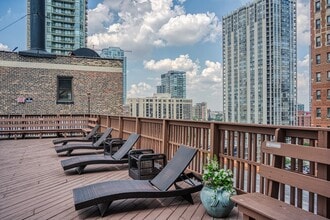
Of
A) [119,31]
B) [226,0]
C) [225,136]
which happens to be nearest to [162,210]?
[225,136]

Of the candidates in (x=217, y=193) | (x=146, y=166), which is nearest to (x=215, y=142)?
(x=217, y=193)

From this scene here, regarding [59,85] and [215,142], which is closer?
[215,142]

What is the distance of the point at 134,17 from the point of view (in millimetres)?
23031

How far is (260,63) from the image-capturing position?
115ft

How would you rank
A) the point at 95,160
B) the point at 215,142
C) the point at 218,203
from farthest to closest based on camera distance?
the point at 95,160
the point at 215,142
the point at 218,203

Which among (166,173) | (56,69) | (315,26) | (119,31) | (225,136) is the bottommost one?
(166,173)

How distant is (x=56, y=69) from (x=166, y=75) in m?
15.4

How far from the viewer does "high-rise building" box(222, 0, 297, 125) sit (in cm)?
3112

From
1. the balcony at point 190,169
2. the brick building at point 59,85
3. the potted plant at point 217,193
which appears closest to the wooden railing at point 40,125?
the brick building at point 59,85

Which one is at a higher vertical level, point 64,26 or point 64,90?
point 64,26

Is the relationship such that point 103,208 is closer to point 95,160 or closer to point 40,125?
point 95,160

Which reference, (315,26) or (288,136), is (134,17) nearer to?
(288,136)

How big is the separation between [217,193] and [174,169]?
802 millimetres

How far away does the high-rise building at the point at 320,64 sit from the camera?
1503 inches
